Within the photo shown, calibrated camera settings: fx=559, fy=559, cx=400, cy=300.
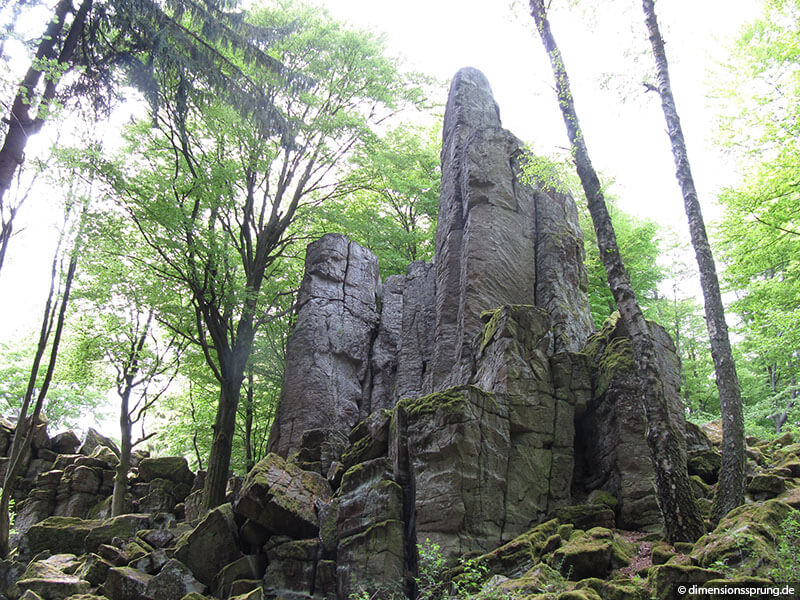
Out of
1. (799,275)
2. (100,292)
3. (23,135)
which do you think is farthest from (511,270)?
(100,292)

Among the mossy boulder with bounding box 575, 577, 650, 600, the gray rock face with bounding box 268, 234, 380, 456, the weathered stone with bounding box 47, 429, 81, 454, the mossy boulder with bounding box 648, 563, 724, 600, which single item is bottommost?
the mossy boulder with bounding box 575, 577, 650, 600

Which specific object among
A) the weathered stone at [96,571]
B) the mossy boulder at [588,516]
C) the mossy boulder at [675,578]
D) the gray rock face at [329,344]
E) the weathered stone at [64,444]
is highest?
→ the gray rock face at [329,344]

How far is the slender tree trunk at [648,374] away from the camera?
7855 millimetres

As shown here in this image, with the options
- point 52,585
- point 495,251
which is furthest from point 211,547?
point 495,251

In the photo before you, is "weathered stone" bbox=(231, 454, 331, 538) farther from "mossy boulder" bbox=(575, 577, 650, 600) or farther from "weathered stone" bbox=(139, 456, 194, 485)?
"weathered stone" bbox=(139, 456, 194, 485)

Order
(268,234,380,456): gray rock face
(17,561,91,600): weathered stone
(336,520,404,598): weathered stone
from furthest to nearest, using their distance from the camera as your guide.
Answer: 1. (268,234,380,456): gray rock face
2. (17,561,91,600): weathered stone
3. (336,520,404,598): weathered stone

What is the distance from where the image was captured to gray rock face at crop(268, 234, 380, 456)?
663 inches

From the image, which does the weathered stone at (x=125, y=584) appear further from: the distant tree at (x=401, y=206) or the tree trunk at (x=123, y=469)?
the distant tree at (x=401, y=206)

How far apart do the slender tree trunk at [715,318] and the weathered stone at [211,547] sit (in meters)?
8.45

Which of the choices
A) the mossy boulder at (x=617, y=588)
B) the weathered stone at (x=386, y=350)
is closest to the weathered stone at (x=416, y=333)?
the weathered stone at (x=386, y=350)

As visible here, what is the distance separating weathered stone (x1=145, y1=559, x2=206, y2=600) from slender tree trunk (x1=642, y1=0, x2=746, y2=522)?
9.01m

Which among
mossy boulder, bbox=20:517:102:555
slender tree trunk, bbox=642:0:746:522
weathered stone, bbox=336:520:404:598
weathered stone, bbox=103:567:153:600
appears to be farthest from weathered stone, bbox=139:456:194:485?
slender tree trunk, bbox=642:0:746:522

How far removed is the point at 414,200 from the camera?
25.2m

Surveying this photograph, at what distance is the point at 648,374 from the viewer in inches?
354
